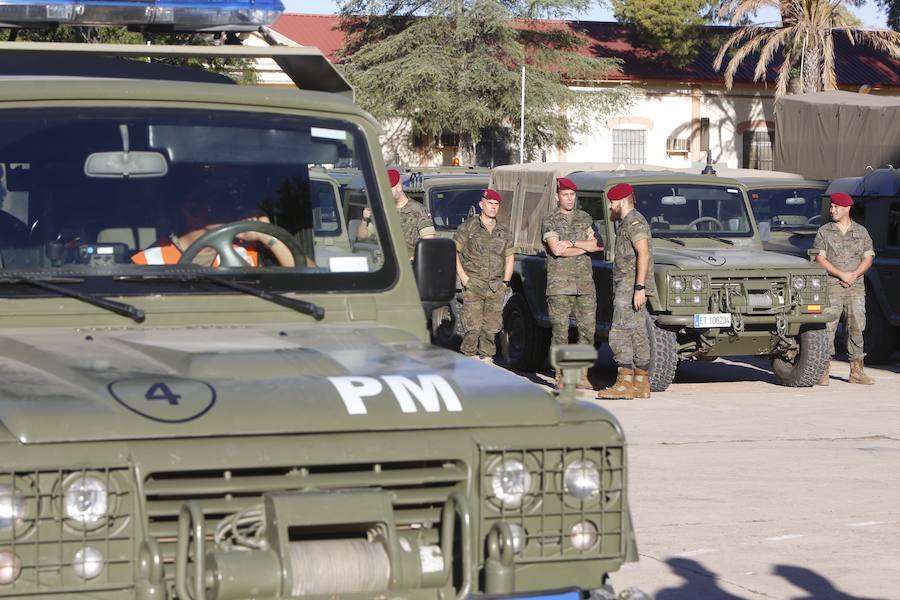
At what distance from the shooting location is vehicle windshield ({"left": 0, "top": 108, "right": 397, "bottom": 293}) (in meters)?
4.87

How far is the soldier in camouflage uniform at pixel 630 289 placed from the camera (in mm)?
12008

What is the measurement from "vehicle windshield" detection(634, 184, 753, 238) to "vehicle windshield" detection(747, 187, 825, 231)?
2326mm

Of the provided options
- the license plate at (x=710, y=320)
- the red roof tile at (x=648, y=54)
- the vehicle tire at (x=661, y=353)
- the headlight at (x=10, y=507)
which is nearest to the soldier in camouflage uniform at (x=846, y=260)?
the license plate at (x=710, y=320)

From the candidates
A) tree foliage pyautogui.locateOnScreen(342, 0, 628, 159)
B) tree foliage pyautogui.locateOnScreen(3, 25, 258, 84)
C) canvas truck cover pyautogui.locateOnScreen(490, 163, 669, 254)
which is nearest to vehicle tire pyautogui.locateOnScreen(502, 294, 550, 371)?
canvas truck cover pyautogui.locateOnScreen(490, 163, 669, 254)

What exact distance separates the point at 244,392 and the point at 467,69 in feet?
122

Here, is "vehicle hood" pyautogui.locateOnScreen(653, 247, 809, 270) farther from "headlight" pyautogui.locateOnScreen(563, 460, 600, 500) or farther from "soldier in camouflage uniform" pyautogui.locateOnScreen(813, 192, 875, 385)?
"headlight" pyautogui.locateOnScreen(563, 460, 600, 500)

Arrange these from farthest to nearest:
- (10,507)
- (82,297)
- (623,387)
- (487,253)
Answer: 1. (487,253)
2. (623,387)
3. (82,297)
4. (10,507)

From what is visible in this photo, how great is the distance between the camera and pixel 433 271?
5.25 meters

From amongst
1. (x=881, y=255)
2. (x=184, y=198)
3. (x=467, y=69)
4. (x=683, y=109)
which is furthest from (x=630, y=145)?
(x=184, y=198)

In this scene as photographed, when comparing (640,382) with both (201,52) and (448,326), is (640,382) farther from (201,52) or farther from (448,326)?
(201,52)

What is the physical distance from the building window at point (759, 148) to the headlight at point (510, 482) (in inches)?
1664

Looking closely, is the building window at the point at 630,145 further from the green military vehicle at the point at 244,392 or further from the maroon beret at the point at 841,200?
the green military vehicle at the point at 244,392

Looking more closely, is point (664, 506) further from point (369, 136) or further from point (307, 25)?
point (307, 25)

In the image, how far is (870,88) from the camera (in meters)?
44.9
